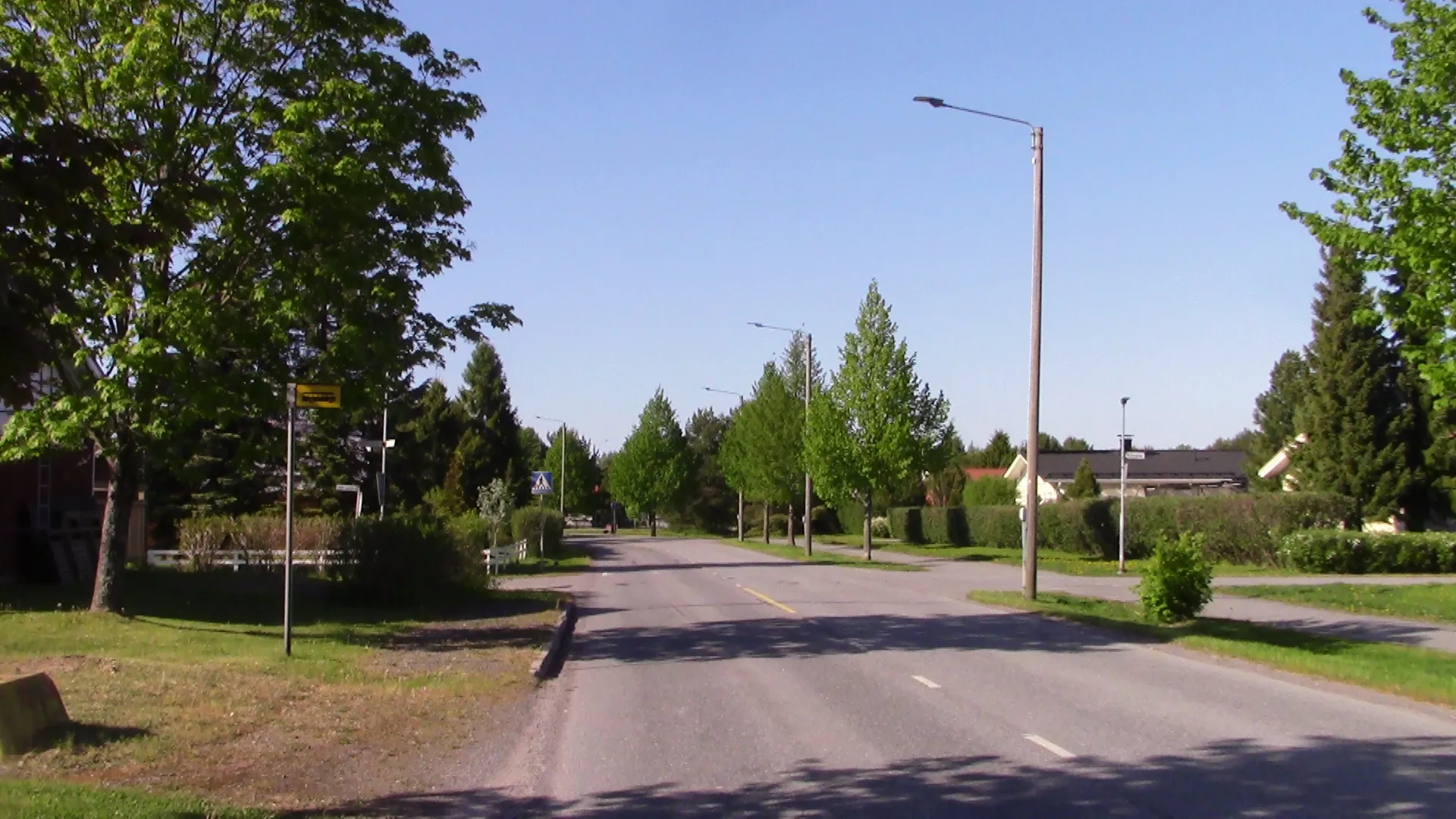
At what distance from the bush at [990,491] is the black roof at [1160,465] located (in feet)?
28.0

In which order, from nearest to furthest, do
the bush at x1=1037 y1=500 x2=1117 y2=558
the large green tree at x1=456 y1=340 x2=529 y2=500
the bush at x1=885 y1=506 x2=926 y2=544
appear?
the bush at x1=1037 y1=500 x2=1117 y2=558 < the bush at x1=885 y1=506 x2=926 y2=544 < the large green tree at x1=456 y1=340 x2=529 y2=500

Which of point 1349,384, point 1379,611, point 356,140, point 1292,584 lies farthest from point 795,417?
point 356,140

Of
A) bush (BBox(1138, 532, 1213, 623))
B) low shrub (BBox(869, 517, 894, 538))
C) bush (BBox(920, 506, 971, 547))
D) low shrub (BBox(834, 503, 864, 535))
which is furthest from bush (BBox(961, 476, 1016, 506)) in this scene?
bush (BBox(1138, 532, 1213, 623))

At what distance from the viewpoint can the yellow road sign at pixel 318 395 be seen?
14844 millimetres

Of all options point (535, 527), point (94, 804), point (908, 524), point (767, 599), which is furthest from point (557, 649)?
point (908, 524)

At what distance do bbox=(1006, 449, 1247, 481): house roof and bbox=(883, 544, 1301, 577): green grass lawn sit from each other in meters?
23.1

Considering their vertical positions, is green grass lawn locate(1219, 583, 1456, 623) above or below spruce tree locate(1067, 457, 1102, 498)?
below

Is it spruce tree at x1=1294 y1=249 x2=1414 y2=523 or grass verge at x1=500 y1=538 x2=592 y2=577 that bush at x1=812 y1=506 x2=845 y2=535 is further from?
spruce tree at x1=1294 y1=249 x2=1414 y2=523

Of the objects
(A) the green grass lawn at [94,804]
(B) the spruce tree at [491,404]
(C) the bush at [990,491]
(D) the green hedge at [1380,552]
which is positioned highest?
(B) the spruce tree at [491,404]

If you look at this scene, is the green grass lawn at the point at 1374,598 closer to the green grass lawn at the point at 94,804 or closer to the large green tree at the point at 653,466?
the green grass lawn at the point at 94,804

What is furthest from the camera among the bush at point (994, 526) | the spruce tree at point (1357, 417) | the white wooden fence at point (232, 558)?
the bush at point (994, 526)

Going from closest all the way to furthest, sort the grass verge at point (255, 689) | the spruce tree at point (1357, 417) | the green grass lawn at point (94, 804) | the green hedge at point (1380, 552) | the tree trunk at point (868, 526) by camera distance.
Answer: the green grass lawn at point (94, 804)
the grass verge at point (255, 689)
the green hedge at point (1380, 552)
the spruce tree at point (1357, 417)
the tree trunk at point (868, 526)

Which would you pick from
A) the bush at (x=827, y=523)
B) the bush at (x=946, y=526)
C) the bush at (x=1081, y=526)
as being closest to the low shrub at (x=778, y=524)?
the bush at (x=827, y=523)

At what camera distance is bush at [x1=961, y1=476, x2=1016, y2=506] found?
6994 centimetres
